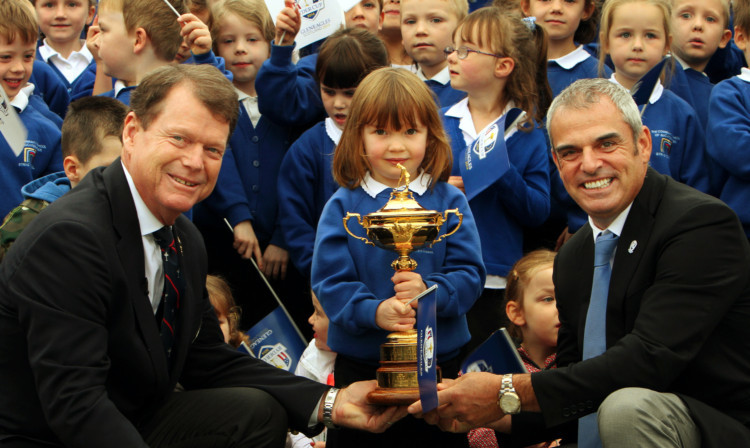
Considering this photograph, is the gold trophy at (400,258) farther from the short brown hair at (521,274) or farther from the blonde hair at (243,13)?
the blonde hair at (243,13)

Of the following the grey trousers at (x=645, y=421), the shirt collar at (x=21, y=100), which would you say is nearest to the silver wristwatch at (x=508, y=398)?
the grey trousers at (x=645, y=421)

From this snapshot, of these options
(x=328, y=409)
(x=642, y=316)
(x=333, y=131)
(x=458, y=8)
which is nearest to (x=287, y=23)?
(x=333, y=131)

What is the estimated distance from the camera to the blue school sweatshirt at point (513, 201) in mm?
4949

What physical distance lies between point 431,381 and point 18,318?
150cm

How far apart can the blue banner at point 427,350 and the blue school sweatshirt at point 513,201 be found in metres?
1.54

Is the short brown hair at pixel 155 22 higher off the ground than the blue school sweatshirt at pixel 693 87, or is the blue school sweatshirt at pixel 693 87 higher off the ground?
the short brown hair at pixel 155 22

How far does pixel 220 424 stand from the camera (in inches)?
140

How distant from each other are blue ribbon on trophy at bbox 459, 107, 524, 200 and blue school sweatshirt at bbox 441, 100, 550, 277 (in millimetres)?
109

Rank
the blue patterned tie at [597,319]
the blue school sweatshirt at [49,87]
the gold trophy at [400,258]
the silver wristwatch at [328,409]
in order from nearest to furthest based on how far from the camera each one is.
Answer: the blue patterned tie at [597,319] → the gold trophy at [400,258] → the silver wristwatch at [328,409] → the blue school sweatshirt at [49,87]

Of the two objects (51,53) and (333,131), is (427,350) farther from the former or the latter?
(51,53)

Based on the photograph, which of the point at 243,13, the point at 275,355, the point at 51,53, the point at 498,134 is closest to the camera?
the point at 498,134

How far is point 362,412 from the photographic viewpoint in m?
3.81

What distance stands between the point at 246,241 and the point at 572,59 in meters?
2.41

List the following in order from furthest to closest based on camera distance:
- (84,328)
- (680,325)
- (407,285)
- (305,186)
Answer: (305,186)
(407,285)
(680,325)
(84,328)
